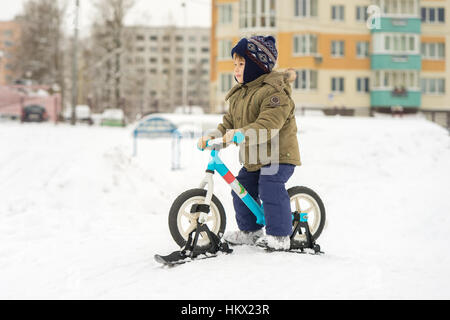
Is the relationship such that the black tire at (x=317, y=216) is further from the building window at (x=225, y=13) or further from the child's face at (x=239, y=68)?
the building window at (x=225, y=13)

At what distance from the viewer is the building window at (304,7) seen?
32.0 metres

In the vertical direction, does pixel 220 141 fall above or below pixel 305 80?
below

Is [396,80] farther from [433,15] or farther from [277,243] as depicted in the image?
[277,243]

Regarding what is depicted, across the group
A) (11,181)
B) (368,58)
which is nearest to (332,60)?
(368,58)

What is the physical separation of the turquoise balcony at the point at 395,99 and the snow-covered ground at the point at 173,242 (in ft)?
68.5

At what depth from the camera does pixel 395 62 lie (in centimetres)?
3356

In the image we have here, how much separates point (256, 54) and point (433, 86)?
35.9 meters

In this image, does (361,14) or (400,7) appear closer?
(361,14)

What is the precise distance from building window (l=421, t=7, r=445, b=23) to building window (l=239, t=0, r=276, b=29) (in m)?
12.4

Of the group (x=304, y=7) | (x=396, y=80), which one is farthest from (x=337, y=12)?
(x=396, y=80)

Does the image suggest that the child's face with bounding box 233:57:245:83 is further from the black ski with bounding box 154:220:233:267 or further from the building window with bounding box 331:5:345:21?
the building window with bounding box 331:5:345:21

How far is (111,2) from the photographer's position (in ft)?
108

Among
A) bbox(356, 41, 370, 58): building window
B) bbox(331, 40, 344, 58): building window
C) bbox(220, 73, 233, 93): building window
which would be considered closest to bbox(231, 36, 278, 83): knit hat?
bbox(220, 73, 233, 93): building window
